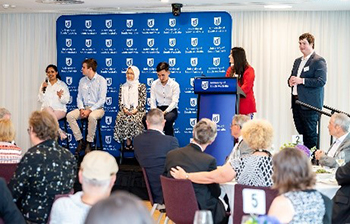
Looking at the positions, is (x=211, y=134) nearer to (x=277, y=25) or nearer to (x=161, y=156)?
(x=161, y=156)

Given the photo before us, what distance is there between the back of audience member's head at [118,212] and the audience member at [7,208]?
212cm

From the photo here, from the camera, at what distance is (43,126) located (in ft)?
14.3

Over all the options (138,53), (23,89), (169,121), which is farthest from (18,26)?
(169,121)

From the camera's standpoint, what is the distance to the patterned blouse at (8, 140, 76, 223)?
13.3 feet

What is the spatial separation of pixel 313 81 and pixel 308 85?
0.09m

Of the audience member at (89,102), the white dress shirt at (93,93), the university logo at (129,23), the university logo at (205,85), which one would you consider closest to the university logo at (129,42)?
the university logo at (129,23)

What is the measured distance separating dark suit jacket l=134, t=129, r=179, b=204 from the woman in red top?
2.73 meters

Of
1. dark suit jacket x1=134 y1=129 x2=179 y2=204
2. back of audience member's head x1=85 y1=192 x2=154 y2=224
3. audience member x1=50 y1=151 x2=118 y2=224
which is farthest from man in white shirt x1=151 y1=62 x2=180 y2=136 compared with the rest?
back of audience member's head x1=85 y1=192 x2=154 y2=224

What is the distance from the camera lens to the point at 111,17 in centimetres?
1126

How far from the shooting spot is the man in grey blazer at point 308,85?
8484 millimetres

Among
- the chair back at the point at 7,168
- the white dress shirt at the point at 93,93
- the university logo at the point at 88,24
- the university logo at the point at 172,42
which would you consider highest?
the university logo at the point at 88,24

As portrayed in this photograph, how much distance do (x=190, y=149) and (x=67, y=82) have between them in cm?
662

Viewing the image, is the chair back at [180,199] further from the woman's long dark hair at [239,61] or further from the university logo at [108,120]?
the university logo at [108,120]

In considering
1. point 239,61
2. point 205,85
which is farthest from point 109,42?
point 205,85
